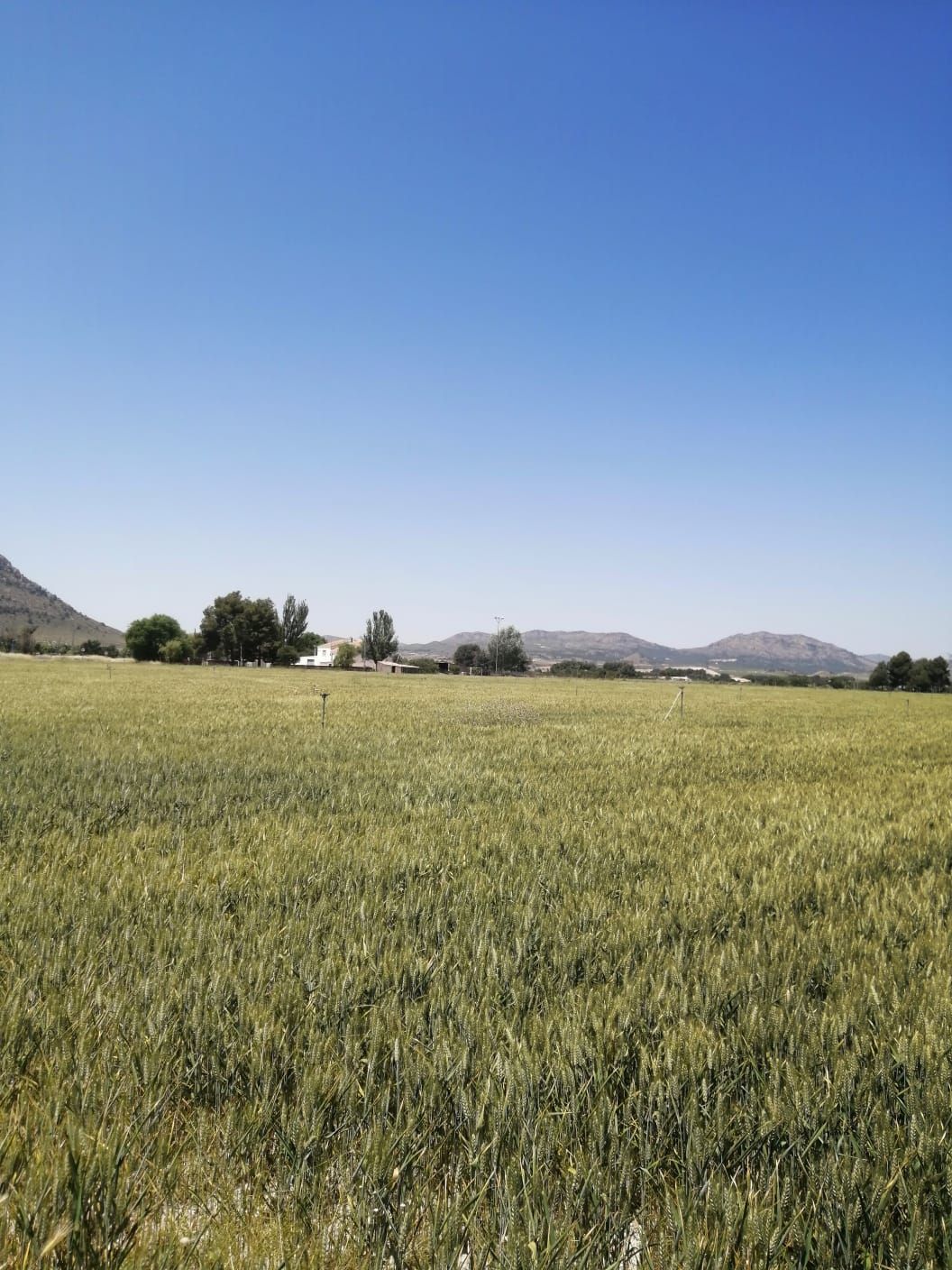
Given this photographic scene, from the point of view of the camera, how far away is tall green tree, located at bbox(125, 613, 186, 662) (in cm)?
14525

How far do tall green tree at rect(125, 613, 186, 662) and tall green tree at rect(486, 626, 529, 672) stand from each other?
72.5 m

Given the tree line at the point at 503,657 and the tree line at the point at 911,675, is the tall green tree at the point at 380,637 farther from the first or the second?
the tree line at the point at 911,675

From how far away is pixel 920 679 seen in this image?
415 ft

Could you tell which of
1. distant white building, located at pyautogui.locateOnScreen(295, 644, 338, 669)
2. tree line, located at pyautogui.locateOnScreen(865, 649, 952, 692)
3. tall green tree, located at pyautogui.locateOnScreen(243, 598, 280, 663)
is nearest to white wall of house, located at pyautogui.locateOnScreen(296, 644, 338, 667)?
distant white building, located at pyautogui.locateOnScreen(295, 644, 338, 669)

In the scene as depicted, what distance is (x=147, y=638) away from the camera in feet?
480

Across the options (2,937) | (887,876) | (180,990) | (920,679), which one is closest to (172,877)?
(2,937)

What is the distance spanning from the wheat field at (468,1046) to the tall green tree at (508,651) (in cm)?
14464

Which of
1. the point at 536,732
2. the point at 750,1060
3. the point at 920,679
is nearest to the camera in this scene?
the point at 750,1060

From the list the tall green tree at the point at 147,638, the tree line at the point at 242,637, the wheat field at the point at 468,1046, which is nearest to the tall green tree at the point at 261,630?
the tree line at the point at 242,637

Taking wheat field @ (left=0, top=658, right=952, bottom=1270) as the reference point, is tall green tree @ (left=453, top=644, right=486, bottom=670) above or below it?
above

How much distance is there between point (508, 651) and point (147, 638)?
80.7 meters

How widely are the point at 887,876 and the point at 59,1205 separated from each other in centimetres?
644

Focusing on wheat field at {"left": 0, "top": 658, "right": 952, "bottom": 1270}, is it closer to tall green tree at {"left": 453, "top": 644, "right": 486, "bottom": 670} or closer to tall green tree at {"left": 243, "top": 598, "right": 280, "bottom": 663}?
tall green tree at {"left": 243, "top": 598, "right": 280, "bottom": 663}

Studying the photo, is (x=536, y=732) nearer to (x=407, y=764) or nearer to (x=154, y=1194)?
(x=407, y=764)
